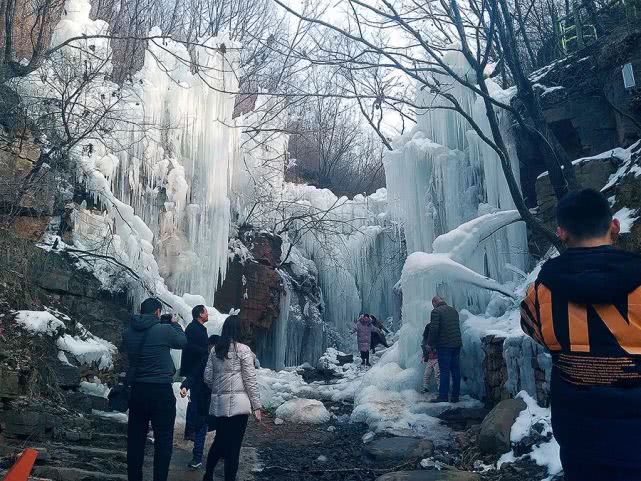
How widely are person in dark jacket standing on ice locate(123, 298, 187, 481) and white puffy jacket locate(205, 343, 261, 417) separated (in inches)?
13.7

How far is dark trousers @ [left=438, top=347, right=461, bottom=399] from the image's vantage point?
26.9 feet

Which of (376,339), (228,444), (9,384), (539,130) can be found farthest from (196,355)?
(376,339)

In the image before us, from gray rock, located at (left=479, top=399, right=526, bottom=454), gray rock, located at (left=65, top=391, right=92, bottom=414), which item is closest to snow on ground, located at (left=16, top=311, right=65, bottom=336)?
gray rock, located at (left=65, top=391, right=92, bottom=414)

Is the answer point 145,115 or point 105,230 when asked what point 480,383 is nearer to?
point 105,230

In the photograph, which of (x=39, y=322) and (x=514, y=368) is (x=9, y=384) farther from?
(x=514, y=368)

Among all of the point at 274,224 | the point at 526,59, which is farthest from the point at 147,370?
the point at 526,59

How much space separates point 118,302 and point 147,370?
541cm

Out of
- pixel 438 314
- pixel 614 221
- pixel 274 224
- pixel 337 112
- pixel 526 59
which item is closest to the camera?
pixel 614 221

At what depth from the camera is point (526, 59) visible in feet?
47.6

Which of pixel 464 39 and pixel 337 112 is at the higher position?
pixel 337 112

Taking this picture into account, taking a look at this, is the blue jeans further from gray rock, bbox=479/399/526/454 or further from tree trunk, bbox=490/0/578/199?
tree trunk, bbox=490/0/578/199

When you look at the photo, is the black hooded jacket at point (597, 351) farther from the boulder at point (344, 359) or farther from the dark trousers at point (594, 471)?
the boulder at point (344, 359)

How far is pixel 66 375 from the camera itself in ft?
22.7

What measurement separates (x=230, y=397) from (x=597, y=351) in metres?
3.11
